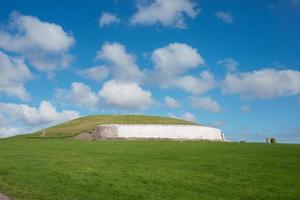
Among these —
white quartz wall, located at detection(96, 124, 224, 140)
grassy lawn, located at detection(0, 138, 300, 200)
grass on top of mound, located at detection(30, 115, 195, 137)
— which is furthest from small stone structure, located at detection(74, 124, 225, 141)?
grassy lawn, located at detection(0, 138, 300, 200)

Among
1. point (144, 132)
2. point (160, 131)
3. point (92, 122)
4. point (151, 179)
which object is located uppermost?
point (92, 122)

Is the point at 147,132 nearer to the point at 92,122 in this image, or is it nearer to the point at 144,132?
the point at 144,132

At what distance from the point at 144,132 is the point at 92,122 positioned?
45.6 ft

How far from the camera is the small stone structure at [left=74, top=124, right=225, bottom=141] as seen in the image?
205ft

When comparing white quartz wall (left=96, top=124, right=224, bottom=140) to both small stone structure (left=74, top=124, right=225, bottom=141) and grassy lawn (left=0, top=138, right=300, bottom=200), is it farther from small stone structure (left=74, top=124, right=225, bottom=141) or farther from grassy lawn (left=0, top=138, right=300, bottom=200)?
grassy lawn (left=0, top=138, right=300, bottom=200)

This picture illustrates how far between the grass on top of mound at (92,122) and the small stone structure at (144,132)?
11.2ft

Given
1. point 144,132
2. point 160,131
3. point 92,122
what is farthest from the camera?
point 92,122

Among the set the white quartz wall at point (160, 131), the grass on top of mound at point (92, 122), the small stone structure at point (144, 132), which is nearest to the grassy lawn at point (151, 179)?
the small stone structure at point (144, 132)

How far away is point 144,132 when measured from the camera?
210ft

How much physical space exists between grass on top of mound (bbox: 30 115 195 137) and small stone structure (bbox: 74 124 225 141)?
3.42 metres

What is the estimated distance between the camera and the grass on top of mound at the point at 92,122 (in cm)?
6719

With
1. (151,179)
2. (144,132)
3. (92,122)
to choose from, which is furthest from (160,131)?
(151,179)

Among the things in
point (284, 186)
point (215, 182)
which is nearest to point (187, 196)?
point (215, 182)

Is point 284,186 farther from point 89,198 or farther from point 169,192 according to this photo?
point 89,198
